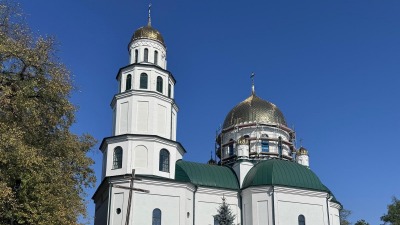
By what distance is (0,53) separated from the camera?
51.4 ft

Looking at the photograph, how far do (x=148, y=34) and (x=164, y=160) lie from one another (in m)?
9.05

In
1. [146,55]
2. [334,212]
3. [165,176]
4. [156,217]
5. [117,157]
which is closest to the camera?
[156,217]

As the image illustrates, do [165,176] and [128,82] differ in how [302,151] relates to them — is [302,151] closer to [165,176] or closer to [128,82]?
[165,176]

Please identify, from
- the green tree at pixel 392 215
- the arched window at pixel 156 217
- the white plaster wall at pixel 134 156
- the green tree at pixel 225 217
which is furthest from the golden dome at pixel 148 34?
the green tree at pixel 392 215

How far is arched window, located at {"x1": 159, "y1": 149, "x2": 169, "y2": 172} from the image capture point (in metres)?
29.5

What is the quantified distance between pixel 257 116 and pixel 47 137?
2511 cm

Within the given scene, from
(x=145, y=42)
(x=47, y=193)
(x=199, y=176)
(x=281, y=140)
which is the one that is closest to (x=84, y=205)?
(x=47, y=193)

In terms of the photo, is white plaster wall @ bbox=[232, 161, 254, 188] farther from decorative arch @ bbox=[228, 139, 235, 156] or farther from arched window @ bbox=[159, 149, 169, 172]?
arched window @ bbox=[159, 149, 169, 172]

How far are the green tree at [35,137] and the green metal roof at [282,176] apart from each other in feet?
51.9

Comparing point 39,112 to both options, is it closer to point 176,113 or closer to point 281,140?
point 176,113

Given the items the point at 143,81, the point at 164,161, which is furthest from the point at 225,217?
the point at 143,81

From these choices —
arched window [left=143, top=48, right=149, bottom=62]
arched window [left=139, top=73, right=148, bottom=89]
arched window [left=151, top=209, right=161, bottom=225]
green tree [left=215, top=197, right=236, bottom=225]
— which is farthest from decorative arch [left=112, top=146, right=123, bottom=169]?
green tree [left=215, top=197, right=236, bottom=225]

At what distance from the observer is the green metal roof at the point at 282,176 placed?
31438mm

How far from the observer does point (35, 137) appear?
17.2 m
